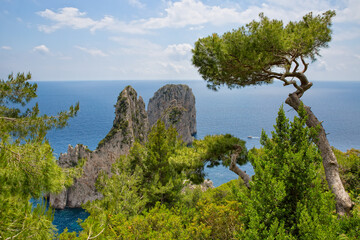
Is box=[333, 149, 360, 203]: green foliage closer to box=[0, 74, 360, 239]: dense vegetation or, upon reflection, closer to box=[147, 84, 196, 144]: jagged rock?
box=[0, 74, 360, 239]: dense vegetation

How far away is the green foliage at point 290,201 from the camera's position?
4.86 m

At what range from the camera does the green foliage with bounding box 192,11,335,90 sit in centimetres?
927

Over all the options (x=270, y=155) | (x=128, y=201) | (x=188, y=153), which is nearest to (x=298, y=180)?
(x=270, y=155)

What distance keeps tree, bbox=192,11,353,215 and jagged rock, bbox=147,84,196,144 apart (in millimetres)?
62304

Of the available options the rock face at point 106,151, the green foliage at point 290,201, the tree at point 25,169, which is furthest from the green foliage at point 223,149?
the rock face at point 106,151

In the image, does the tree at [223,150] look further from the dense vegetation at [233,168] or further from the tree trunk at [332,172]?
the tree trunk at [332,172]

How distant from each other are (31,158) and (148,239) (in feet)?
14.9

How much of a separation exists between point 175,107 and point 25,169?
7075cm

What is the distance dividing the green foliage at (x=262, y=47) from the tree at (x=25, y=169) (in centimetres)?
637

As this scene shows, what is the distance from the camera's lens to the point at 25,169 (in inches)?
180

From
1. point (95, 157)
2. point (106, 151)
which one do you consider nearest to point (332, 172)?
point (106, 151)

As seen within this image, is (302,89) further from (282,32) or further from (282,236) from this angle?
(282,236)

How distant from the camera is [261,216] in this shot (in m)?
5.30

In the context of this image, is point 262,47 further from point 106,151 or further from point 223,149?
point 106,151
